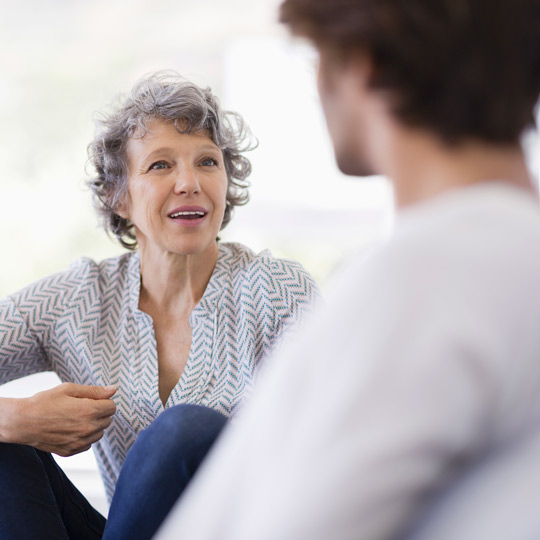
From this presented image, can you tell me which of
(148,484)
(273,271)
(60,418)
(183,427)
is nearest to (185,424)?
(183,427)

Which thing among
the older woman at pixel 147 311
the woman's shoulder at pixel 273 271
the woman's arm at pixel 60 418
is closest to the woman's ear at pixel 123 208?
the older woman at pixel 147 311

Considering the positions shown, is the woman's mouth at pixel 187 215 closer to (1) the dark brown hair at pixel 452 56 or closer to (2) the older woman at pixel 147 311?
(2) the older woman at pixel 147 311

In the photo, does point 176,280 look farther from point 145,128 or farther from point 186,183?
point 145,128

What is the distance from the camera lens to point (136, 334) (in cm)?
180

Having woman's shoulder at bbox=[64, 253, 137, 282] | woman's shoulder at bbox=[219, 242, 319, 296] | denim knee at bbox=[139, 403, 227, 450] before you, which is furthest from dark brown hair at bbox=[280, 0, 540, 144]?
woman's shoulder at bbox=[64, 253, 137, 282]

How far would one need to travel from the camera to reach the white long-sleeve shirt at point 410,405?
618 mm

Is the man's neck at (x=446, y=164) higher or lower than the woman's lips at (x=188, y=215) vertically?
lower

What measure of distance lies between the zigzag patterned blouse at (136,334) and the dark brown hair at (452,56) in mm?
974

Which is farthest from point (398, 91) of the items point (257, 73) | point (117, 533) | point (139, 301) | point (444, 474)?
point (257, 73)

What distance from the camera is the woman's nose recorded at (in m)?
1.75

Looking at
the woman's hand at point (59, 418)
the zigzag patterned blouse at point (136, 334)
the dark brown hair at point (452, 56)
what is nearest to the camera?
the dark brown hair at point (452, 56)

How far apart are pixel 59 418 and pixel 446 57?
1.12m

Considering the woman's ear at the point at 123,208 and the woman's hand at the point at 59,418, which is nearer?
the woman's hand at the point at 59,418

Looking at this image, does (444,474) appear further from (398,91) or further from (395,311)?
(398,91)
